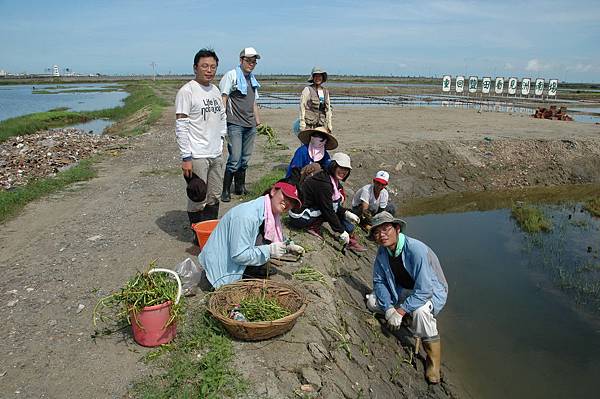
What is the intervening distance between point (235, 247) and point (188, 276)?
627 mm

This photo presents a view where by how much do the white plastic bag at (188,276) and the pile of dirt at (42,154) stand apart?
262 inches

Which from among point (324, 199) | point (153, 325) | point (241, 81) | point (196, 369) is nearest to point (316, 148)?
point (324, 199)

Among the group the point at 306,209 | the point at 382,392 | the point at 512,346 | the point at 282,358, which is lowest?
the point at 512,346

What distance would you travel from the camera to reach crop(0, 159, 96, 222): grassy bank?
270 inches

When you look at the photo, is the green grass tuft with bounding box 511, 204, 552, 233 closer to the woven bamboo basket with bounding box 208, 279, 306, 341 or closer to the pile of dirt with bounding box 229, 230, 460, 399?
the pile of dirt with bounding box 229, 230, 460, 399

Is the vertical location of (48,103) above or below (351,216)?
above

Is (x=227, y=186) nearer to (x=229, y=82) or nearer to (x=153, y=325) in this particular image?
(x=229, y=82)

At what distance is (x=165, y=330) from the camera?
124 inches

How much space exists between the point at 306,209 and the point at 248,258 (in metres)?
1.93

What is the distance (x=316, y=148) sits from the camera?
5.80 m

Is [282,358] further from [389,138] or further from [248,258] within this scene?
[389,138]

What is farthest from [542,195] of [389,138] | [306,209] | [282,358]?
[282,358]

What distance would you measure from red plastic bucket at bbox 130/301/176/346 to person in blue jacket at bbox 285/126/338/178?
10.2ft

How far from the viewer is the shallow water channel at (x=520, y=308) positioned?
4219 mm
